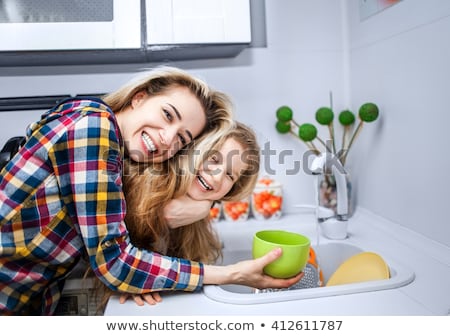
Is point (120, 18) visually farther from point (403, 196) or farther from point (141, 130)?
point (403, 196)

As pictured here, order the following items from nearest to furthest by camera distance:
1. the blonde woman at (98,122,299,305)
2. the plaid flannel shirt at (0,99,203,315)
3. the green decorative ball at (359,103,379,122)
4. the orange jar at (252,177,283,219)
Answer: the plaid flannel shirt at (0,99,203,315), the blonde woman at (98,122,299,305), the green decorative ball at (359,103,379,122), the orange jar at (252,177,283,219)

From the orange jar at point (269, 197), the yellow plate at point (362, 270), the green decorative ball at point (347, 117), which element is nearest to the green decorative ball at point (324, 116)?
the green decorative ball at point (347, 117)

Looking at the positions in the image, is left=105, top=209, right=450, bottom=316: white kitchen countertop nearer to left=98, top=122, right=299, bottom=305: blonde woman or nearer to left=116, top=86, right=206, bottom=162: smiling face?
left=98, top=122, right=299, bottom=305: blonde woman

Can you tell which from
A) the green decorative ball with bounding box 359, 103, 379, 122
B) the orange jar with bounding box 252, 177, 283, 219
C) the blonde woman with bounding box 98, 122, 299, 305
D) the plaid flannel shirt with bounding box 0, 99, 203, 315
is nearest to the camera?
the plaid flannel shirt with bounding box 0, 99, 203, 315

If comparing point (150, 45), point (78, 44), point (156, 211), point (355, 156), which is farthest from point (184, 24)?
point (355, 156)

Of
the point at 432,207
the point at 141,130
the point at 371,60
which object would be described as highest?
the point at 371,60

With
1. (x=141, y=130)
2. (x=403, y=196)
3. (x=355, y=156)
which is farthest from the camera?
(x=355, y=156)

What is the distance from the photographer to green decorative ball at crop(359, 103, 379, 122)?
75cm

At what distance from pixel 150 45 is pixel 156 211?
30cm

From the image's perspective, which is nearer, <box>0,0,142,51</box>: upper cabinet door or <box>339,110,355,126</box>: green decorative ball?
<box>0,0,142,51</box>: upper cabinet door

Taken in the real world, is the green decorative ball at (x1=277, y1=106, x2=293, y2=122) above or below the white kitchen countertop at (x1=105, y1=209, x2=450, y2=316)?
above

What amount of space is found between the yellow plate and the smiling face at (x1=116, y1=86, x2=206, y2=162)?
370 mm

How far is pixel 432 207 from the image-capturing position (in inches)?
26.3

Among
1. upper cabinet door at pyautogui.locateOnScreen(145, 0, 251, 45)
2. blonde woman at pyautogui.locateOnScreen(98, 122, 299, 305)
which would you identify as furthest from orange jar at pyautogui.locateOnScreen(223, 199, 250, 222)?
upper cabinet door at pyautogui.locateOnScreen(145, 0, 251, 45)
